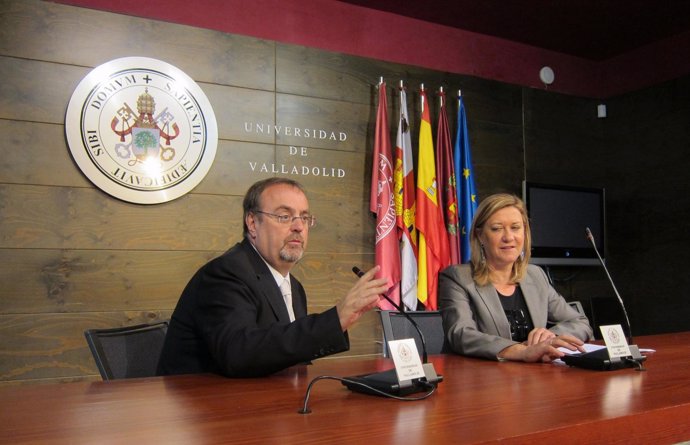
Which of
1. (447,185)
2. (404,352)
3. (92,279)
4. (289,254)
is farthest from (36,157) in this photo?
(404,352)

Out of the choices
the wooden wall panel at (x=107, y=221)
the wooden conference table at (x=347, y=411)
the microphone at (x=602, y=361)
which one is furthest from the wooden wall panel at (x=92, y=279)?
the microphone at (x=602, y=361)

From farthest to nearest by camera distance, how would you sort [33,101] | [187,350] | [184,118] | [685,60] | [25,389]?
[685,60]
[184,118]
[33,101]
[187,350]
[25,389]

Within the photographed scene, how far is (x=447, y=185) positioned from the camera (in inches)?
170

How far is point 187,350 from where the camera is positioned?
178 cm

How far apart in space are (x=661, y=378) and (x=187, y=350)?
124 centimetres

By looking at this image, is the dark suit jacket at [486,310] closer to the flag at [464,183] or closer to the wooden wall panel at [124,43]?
the flag at [464,183]

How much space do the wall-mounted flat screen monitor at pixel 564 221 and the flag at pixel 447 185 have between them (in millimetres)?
726

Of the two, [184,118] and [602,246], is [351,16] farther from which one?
[602,246]

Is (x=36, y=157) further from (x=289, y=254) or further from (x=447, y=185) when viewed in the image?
(x=447, y=185)

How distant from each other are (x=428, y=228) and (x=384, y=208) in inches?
13.4

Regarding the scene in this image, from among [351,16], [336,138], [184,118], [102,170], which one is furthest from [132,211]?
[351,16]

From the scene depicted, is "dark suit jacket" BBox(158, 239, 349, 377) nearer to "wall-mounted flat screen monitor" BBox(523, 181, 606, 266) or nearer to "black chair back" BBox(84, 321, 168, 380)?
"black chair back" BBox(84, 321, 168, 380)

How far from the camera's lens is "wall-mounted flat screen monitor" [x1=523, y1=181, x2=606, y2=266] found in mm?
4723

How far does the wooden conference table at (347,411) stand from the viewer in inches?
37.4
